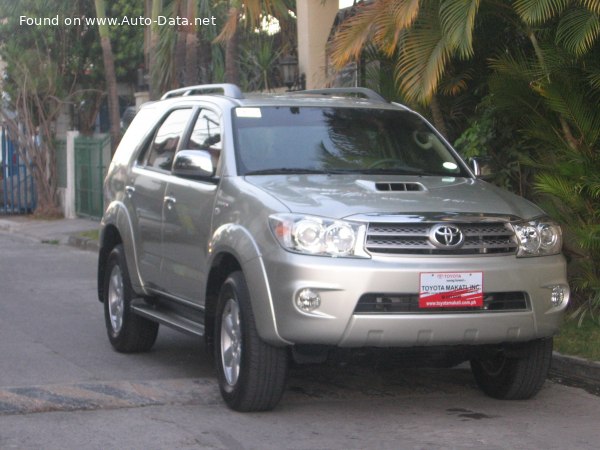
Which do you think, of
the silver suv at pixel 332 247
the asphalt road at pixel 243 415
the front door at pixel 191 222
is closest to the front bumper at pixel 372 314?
the silver suv at pixel 332 247

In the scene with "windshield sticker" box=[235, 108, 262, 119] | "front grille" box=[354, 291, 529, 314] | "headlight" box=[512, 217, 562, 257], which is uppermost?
"windshield sticker" box=[235, 108, 262, 119]

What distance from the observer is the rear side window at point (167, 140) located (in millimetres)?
8484

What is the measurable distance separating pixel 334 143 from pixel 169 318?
167 centimetres

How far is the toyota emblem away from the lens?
6.48 meters

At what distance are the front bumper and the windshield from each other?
1218 millimetres

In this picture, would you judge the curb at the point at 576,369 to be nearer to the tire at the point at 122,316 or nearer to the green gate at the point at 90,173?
the tire at the point at 122,316

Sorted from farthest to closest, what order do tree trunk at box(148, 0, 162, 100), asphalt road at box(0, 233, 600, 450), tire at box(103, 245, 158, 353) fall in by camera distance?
1. tree trunk at box(148, 0, 162, 100)
2. tire at box(103, 245, 158, 353)
3. asphalt road at box(0, 233, 600, 450)

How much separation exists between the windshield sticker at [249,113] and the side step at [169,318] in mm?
1416

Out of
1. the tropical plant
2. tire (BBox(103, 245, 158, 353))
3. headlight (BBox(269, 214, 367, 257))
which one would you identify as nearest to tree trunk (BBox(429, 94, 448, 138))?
the tropical plant

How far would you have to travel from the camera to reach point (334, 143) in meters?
7.70

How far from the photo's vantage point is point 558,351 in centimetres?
855

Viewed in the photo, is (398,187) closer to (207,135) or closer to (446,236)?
(446,236)

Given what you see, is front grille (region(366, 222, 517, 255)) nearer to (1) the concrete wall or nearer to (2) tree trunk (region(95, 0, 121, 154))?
(1) the concrete wall

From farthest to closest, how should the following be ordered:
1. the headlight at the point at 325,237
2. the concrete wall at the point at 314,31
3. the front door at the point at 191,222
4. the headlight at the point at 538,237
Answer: the concrete wall at the point at 314,31, the front door at the point at 191,222, the headlight at the point at 538,237, the headlight at the point at 325,237
